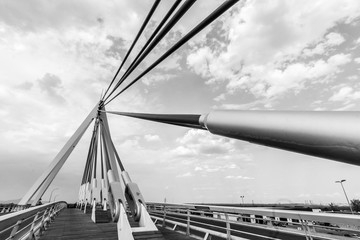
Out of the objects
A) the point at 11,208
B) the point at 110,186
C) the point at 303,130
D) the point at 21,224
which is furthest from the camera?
the point at 11,208

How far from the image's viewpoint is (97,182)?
25.3 m

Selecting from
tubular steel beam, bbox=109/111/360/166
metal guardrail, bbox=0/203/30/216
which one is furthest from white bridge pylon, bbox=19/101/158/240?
tubular steel beam, bbox=109/111/360/166

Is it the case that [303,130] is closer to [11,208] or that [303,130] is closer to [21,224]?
[21,224]

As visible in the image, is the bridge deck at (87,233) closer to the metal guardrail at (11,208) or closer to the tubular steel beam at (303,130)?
the tubular steel beam at (303,130)

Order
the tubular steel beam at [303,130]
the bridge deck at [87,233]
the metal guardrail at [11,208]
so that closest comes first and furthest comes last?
the tubular steel beam at [303,130] → the bridge deck at [87,233] → the metal guardrail at [11,208]

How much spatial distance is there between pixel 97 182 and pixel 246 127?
27.3 meters

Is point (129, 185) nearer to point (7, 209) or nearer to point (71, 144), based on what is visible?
point (71, 144)

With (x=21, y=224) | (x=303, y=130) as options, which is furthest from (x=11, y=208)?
(x=303, y=130)

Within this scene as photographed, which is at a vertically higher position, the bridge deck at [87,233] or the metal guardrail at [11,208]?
the metal guardrail at [11,208]

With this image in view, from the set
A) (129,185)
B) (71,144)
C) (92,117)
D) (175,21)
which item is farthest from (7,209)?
(175,21)

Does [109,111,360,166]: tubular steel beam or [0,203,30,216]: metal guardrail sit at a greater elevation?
[0,203,30,216]: metal guardrail

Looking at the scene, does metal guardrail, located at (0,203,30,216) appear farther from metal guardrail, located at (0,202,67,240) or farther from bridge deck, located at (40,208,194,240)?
metal guardrail, located at (0,202,67,240)

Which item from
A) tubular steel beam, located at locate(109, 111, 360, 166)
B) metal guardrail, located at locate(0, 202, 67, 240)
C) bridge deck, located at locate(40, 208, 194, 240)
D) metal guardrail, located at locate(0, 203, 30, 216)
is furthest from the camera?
metal guardrail, located at locate(0, 203, 30, 216)

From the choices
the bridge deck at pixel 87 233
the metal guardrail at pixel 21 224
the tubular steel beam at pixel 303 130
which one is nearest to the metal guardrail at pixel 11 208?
the bridge deck at pixel 87 233
